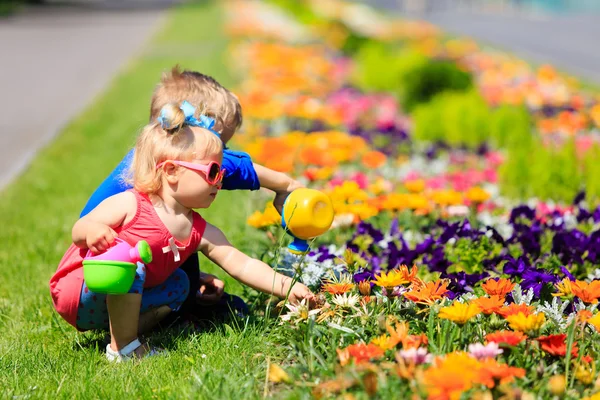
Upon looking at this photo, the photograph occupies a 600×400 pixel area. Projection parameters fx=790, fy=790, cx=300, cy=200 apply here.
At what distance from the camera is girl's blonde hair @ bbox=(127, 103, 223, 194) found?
2695 millimetres

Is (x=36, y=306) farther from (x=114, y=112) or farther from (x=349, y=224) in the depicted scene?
(x=114, y=112)

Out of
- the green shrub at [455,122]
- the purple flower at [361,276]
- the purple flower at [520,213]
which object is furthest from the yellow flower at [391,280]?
the green shrub at [455,122]

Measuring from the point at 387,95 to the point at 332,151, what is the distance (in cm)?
374

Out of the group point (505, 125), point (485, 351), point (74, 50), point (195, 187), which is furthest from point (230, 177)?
point (74, 50)

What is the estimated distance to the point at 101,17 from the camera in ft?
87.3

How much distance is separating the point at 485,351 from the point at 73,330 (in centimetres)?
169

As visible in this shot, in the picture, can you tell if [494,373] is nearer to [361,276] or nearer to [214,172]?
[361,276]

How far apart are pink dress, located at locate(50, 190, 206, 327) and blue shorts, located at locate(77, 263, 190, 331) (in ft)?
0.10

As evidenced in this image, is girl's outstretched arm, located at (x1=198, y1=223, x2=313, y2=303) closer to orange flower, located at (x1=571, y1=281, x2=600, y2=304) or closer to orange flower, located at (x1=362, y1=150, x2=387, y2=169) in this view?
orange flower, located at (x1=571, y1=281, x2=600, y2=304)

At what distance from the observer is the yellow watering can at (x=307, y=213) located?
282cm

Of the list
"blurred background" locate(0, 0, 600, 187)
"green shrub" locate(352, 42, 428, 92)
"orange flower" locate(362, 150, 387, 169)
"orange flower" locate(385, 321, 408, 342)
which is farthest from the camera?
"blurred background" locate(0, 0, 600, 187)

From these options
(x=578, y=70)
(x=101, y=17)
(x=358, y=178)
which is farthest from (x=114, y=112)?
(x=101, y=17)

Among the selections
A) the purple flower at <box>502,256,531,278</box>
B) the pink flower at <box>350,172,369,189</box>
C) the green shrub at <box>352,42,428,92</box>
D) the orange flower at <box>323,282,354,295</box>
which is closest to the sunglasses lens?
the orange flower at <box>323,282,354,295</box>

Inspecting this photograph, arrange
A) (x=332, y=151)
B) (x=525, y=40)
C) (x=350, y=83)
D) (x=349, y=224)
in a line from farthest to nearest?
(x=525, y=40) < (x=350, y=83) < (x=332, y=151) < (x=349, y=224)
